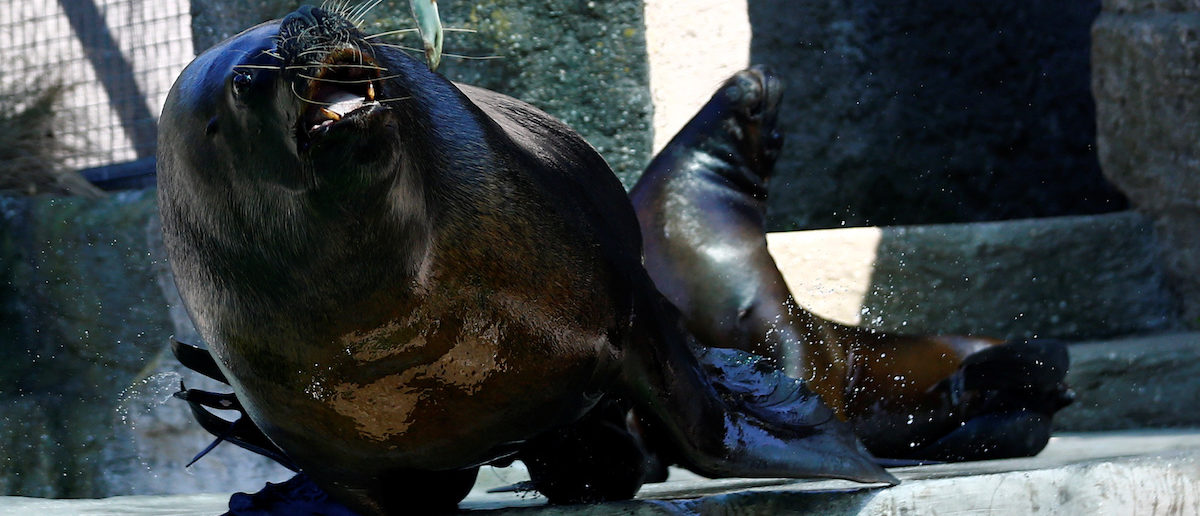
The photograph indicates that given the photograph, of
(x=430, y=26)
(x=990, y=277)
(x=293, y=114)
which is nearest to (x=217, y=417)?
(x=293, y=114)

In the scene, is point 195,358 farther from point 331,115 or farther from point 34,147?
point 34,147

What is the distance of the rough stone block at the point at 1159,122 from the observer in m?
4.55

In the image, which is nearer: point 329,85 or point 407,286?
point 329,85

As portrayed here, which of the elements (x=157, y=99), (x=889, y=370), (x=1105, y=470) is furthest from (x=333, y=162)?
(x=157, y=99)

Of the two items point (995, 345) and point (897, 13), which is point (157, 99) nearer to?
point (897, 13)

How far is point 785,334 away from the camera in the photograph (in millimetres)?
4023

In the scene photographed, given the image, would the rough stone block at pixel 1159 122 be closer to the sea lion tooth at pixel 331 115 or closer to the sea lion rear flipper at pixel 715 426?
the sea lion rear flipper at pixel 715 426

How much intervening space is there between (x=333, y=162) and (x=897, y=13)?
14.3 feet

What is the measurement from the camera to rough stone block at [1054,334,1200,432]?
14.3 feet

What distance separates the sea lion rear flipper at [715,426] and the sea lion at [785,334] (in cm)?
126

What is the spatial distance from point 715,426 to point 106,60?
414 centimetres

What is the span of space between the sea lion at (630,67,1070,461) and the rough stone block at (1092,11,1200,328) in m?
1.06

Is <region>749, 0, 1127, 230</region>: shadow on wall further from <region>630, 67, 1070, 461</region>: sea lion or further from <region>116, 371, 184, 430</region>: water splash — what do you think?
<region>116, 371, 184, 430</region>: water splash

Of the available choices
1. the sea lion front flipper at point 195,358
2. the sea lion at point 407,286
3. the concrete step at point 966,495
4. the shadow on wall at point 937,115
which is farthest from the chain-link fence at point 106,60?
the sea lion at point 407,286
